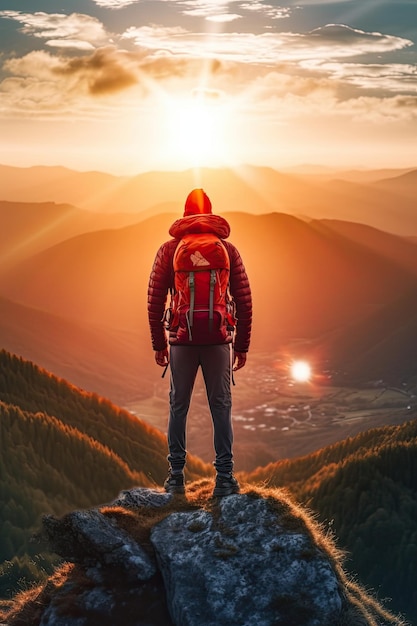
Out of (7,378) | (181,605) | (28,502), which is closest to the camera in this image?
(181,605)

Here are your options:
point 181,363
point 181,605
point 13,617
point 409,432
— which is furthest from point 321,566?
point 409,432

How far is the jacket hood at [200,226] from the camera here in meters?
13.6

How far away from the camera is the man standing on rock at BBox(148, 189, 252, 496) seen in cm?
1343

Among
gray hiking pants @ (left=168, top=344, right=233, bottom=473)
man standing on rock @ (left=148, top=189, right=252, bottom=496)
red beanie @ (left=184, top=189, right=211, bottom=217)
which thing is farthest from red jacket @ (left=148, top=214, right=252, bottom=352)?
gray hiking pants @ (left=168, top=344, right=233, bottom=473)

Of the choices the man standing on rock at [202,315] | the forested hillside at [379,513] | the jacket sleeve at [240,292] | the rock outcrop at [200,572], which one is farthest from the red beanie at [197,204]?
the forested hillside at [379,513]

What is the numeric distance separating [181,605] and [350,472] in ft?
221

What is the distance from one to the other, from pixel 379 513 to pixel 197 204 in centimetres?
6437

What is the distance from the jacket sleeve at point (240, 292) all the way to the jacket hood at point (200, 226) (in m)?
0.27

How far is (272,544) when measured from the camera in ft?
42.7

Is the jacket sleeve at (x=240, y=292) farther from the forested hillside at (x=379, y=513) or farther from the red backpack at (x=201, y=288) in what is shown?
the forested hillside at (x=379, y=513)

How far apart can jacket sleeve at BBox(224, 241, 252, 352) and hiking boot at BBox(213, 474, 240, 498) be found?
8.37 ft

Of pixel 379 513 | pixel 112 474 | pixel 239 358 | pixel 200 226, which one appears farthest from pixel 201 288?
pixel 379 513

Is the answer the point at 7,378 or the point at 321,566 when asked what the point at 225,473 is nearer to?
the point at 321,566

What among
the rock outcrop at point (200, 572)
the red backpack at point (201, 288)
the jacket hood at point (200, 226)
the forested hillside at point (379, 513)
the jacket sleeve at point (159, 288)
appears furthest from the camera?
the forested hillside at point (379, 513)
